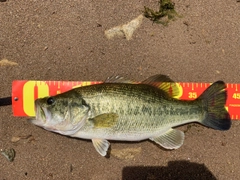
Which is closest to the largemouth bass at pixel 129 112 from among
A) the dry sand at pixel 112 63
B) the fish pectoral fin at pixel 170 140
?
the fish pectoral fin at pixel 170 140

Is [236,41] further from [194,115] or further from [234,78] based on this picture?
[194,115]

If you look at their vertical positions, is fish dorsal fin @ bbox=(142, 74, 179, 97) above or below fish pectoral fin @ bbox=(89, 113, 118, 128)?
above

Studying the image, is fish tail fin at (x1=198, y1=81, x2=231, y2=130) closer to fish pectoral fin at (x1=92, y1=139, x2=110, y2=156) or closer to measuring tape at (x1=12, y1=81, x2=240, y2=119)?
measuring tape at (x1=12, y1=81, x2=240, y2=119)

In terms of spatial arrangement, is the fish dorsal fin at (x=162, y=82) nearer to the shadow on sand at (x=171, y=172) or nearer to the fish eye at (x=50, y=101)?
the shadow on sand at (x=171, y=172)

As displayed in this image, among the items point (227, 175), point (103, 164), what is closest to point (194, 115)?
point (227, 175)

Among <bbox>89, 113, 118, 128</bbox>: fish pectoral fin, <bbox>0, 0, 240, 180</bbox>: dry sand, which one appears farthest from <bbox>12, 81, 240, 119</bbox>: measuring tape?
<bbox>89, 113, 118, 128</bbox>: fish pectoral fin

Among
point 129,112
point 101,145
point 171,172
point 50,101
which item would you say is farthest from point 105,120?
point 171,172
